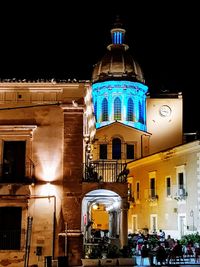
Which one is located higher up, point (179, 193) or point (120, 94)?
point (120, 94)

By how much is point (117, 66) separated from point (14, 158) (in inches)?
1418

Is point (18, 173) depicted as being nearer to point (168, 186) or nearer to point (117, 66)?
point (168, 186)

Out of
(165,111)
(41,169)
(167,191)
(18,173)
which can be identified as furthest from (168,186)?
(165,111)

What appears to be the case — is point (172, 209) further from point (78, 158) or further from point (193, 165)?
point (78, 158)

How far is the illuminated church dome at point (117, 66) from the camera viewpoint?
57.4 meters

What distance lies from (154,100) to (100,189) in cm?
3619

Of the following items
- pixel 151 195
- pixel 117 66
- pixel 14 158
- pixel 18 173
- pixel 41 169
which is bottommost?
pixel 18 173

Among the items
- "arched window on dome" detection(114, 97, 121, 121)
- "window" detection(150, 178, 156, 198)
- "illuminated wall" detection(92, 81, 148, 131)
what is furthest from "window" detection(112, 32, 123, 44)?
"window" detection(150, 178, 156, 198)

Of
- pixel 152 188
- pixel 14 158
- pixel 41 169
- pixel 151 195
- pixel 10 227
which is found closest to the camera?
pixel 10 227

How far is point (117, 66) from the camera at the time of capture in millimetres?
58000

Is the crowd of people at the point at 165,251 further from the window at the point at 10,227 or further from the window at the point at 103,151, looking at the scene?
the window at the point at 103,151

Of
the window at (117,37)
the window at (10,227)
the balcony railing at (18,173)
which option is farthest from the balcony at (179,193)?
the window at (117,37)

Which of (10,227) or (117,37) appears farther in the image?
(117,37)

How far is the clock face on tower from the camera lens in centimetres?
5778
